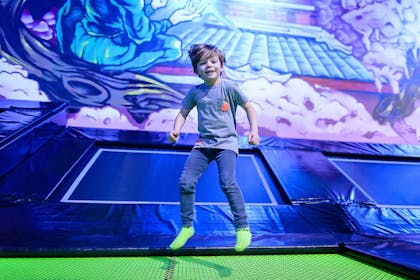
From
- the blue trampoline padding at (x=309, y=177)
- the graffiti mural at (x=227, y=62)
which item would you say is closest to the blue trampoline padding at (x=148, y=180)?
the blue trampoline padding at (x=309, y=177)

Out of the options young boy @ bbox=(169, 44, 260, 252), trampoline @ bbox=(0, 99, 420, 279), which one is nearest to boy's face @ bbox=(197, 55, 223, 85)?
young boy @ bbox=(169, 44, 260, 252)

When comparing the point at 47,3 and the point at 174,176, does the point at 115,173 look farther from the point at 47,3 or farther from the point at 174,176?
the point at 47,3

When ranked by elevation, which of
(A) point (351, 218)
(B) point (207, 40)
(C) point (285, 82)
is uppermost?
(B) point (207, 40)

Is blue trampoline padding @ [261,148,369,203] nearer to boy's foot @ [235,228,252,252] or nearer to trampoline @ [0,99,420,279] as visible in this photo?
trampoline @ [0,99,420,279]

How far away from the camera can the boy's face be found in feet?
4.77

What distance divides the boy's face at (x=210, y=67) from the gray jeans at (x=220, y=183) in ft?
1.07

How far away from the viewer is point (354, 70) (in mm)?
5043

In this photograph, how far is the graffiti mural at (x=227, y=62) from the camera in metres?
4.49

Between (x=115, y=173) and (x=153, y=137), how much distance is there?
0.80 meters

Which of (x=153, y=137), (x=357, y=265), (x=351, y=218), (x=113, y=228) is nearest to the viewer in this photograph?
(x=357, y=265)

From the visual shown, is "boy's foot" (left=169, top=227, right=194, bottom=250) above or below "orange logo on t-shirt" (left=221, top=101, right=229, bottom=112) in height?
below

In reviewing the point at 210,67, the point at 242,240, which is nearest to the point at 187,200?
the point at 242,240

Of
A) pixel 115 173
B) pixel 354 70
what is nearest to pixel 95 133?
pixel 115 173

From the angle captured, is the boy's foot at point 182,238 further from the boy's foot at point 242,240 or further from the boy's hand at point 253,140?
the boy's hand at point 253,140
